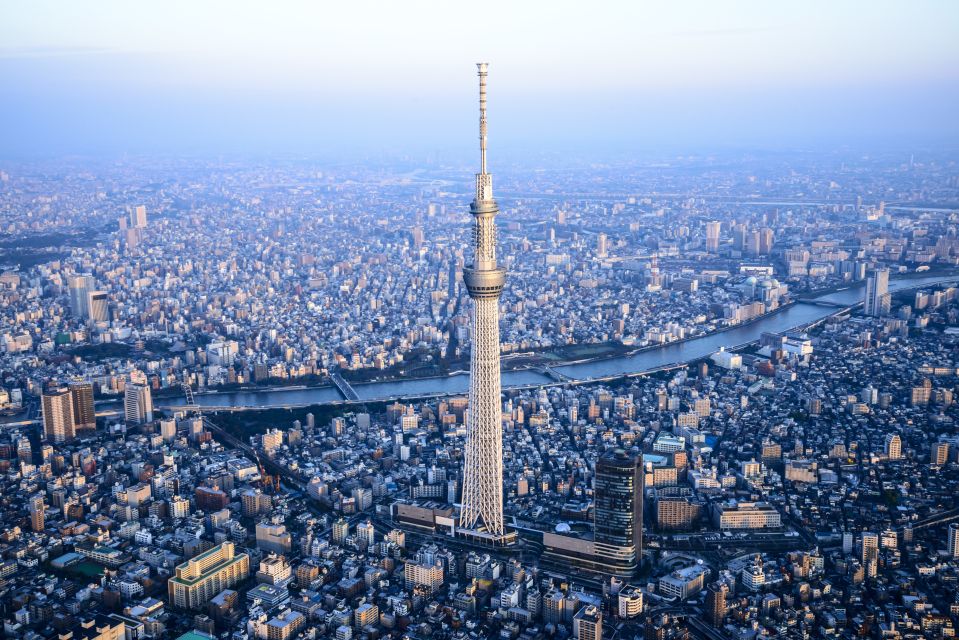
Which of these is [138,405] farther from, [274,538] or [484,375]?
[484,375]

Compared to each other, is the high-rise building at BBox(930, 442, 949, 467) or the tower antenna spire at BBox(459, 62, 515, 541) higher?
Answer: the tower antenna spire at BBox(459, 62, 515, 541)

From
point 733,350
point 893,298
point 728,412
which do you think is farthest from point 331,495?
point 893,298

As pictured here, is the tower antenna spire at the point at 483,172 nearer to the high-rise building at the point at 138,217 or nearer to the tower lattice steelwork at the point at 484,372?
the tower lattice steelwork at the point at 484,372

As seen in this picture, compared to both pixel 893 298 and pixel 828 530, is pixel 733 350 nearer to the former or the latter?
pixel 893 298

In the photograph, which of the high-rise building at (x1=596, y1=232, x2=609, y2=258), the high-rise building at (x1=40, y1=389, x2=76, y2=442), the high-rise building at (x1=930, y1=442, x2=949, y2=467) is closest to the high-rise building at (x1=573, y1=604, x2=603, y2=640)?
the high-rise building at (x1=930, y1=442, x2=949, y2=467)

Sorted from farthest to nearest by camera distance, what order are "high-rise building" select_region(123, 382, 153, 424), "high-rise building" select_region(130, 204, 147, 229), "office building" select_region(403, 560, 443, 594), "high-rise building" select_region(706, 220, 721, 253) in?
"high-rise building" select_region(130, 204, 147, 229) → "high-rise building" select_region(706, 220, 721, 253) → "high-rise building" select_region(123, 382, 153, 424) → "office building" select_region(403, 560, 443, 594)

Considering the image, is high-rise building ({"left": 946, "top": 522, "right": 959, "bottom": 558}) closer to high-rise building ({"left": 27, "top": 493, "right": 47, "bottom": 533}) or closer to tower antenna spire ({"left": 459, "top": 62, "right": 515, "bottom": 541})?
tower antenna spire ({"left": 459, "top": 62, "right": 515, "bottom": 541})
